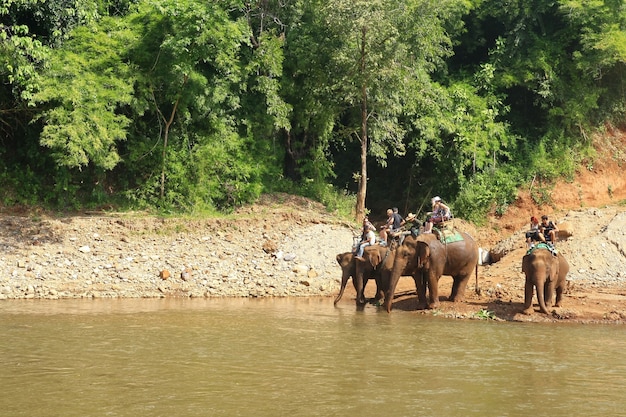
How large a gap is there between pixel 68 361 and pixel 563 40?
28.7m

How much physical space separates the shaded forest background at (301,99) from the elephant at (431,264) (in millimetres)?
9763

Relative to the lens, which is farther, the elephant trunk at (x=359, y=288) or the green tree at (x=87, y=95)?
the green tree at (x=87, y=95)

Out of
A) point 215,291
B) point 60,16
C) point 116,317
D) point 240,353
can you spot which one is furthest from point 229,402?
point 60,16

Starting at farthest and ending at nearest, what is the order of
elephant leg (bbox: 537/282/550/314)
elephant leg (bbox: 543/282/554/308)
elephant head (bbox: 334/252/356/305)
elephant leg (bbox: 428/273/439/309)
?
1. elephant head (bbox: 334/252/356/305)
2. elephant leg (bbox: 428/273/439/309)
3. elephant leg (bbox: 543/282/554/308)
4. elephant leg (bbox: 537/282/550/314)

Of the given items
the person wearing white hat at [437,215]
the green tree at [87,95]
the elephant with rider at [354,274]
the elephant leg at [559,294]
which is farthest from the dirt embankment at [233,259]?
the green tree at [87,95]

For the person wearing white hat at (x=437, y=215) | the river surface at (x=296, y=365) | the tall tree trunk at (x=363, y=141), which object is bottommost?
the river surface at (x=296, y=365)

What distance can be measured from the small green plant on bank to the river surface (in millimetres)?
619

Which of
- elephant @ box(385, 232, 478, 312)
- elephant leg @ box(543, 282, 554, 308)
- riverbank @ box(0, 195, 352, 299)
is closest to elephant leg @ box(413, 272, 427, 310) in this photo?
elephant @ box(385, 232, 478, 312)

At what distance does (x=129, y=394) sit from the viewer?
10.9 metres

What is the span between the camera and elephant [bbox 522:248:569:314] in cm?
1795

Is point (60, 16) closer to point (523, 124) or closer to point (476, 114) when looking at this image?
point (476, 114)

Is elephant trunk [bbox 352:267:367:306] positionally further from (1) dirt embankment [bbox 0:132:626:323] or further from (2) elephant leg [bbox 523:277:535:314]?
(2) elephant leg [bbox 523:277:535:314]

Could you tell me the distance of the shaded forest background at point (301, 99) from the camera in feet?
84.4

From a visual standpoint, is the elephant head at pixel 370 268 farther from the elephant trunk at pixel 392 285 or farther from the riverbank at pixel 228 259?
the elephant trunk at pixel 392 285
